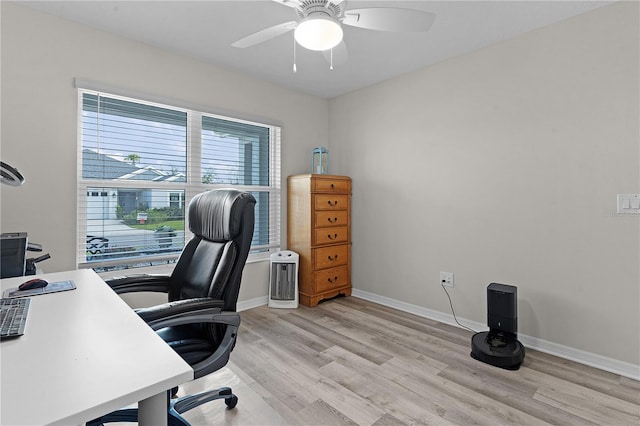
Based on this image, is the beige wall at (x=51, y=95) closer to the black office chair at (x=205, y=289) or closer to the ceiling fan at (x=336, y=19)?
the black office chair at (x=205, y=289)

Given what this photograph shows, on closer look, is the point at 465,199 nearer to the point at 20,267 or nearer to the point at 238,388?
the point at 238,388

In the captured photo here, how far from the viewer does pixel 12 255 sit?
1.70 m

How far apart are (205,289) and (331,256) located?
218 cm

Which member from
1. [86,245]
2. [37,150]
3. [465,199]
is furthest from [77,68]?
[465,199]

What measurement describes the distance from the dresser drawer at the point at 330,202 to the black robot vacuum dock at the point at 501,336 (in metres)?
1.77

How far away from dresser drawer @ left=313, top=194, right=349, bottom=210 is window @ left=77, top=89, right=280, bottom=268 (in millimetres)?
724

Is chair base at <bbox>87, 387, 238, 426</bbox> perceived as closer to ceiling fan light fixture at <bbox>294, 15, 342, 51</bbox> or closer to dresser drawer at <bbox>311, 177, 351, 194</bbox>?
ceiling fan light fixture at <bbox>294, 15, 342, 51</bbox>

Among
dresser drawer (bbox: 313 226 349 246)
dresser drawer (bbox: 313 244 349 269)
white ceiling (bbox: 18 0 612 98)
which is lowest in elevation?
dresser drawer (bbox: 313 244 349 269)

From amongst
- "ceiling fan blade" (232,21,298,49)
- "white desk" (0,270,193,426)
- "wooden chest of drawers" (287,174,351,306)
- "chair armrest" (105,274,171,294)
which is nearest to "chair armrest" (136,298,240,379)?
"white desk" (0,270,193,426)

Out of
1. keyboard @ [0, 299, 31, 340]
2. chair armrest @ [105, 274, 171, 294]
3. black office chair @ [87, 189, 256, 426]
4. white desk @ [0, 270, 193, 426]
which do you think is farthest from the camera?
chair armrest @ [105, 274, 171, 294]

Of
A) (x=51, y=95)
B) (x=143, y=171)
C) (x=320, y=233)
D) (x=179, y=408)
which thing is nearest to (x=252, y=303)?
(x=320, y=233)

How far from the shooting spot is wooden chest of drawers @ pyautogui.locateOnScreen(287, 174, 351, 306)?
3441mm

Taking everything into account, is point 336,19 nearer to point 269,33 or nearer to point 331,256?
point 269,33

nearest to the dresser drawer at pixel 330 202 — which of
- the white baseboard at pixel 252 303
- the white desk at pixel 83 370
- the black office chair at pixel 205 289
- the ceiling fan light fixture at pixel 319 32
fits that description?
the white baseboard at pixel 252 303
